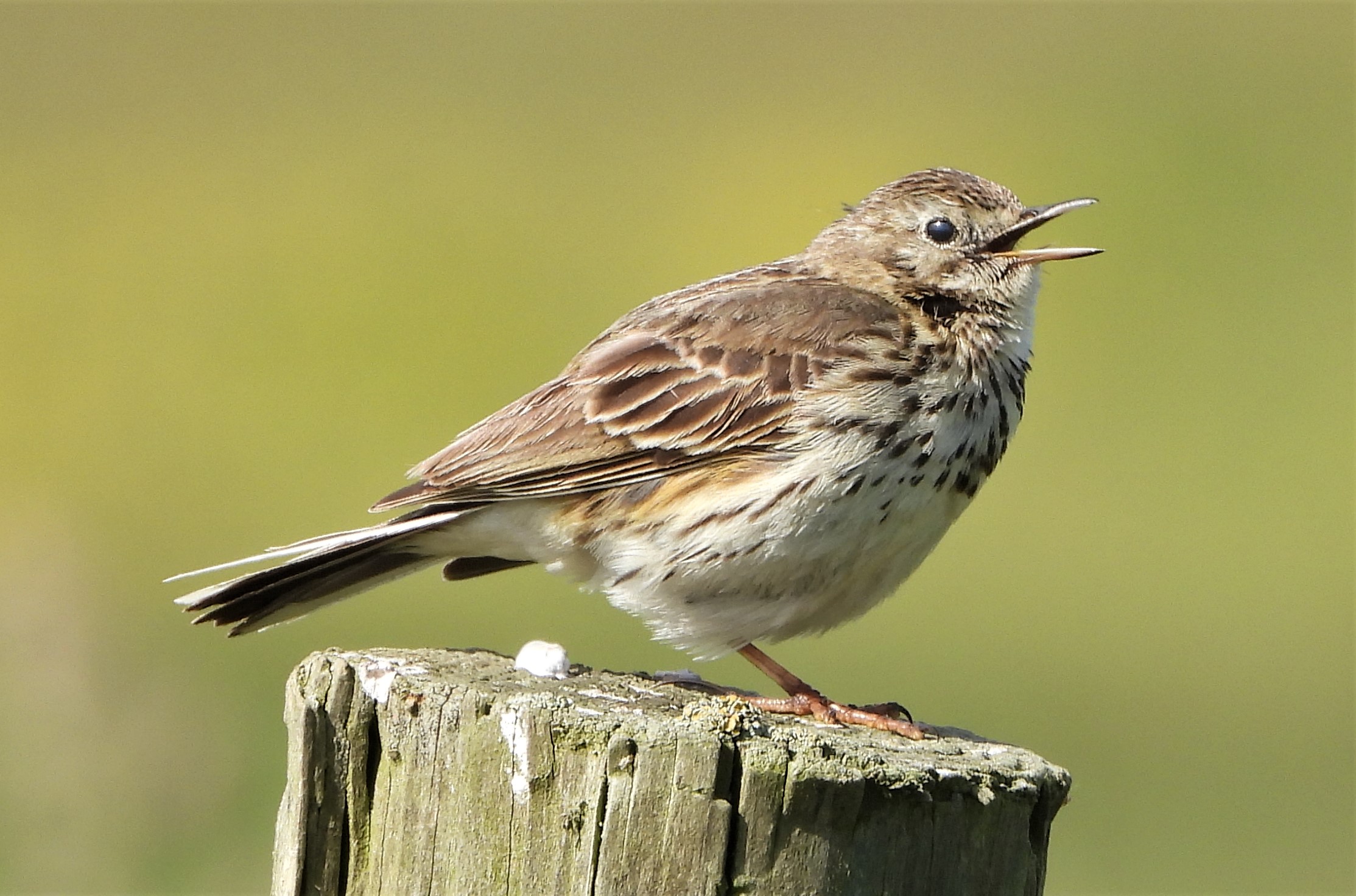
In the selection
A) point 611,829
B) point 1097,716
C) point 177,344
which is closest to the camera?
point 611,829

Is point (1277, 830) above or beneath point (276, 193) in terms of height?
beneath

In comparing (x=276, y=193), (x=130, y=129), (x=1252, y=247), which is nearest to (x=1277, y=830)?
(x=1252, y=247)

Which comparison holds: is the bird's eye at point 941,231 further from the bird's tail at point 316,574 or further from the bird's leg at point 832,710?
the bird's tail at point 316,574

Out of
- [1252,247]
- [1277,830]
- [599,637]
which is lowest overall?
[1277,830]

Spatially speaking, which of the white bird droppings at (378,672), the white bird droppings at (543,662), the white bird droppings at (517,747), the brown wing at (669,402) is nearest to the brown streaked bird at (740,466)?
the brown wing at (669,402)

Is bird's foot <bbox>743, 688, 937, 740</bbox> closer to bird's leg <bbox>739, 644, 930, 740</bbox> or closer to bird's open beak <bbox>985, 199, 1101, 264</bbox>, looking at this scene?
bird's leg <bbox>739, 644, 930, 740</bbox>

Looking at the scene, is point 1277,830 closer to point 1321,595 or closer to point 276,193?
point 1321,595

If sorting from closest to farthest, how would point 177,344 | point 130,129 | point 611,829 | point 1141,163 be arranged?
point 611,829 → point 177,344 → point 1141,163 → point 130,129
